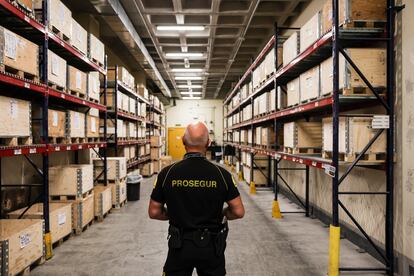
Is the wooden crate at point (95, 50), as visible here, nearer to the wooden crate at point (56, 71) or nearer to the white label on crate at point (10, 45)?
the wooden crate at point (56, 71)

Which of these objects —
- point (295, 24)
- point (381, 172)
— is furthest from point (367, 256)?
point (295, 24)

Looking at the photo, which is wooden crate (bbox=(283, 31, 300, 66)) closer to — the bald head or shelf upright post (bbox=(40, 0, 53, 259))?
shelf upright post (bbox=(40, 0, 53, 259))

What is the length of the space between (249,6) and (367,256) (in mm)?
6797

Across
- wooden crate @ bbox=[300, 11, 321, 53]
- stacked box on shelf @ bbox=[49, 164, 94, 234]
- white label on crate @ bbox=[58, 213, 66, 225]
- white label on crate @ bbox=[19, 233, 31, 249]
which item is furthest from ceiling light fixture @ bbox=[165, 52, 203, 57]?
white label on crate @ bbox=[19, 233, 31, 249]

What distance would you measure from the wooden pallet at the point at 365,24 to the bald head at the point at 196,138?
9.57ft

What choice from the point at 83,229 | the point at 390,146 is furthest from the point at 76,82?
the point at 390,146

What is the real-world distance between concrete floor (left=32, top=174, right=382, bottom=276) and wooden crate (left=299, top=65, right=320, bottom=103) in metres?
2.46

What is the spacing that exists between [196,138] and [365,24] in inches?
129

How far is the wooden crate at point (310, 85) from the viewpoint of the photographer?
5.41 meters

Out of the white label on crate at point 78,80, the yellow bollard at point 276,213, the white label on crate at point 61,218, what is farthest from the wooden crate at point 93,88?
the yellow bollard at point 276,213

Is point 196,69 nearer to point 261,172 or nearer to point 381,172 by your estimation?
point 261,172

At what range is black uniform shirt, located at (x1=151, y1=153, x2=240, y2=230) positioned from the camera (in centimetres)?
251

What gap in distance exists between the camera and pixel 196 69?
Result: 17.3 meters

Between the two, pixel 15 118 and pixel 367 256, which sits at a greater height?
pixel 15 118
